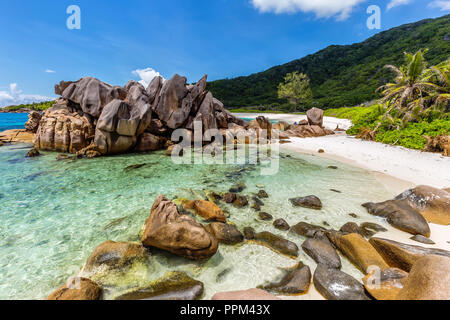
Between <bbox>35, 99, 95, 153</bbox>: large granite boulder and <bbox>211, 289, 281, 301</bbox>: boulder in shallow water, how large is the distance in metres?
19.7

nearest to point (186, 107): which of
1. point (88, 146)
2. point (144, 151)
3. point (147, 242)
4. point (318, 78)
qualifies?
point (144, 151)

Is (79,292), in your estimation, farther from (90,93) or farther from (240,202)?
(90,93)

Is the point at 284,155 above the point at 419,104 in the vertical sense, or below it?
below

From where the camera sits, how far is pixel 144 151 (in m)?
18.1

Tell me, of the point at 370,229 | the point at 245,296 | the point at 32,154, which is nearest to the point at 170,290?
the point at 245,296

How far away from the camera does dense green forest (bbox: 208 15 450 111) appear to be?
224ft

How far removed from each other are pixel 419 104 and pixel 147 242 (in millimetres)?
26087

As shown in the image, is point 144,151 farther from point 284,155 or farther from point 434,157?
point 434,157

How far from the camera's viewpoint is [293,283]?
3.72 m

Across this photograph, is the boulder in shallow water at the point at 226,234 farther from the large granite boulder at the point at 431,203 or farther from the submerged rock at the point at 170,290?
the large granite boulder at the point at 431,203

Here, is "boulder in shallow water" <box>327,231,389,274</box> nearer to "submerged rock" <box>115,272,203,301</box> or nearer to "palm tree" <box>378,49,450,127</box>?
"submerged rock" <box>115,272,203,301</box>

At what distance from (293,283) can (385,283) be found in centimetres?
173

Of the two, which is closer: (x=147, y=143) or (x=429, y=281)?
(x=429, y=281)

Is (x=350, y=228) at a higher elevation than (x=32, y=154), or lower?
lower
